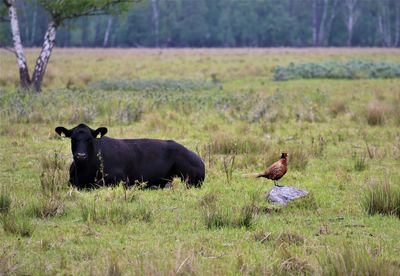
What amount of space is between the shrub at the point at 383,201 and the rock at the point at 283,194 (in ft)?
2.73

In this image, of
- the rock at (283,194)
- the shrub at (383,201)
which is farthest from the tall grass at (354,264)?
the rock at (283,194)

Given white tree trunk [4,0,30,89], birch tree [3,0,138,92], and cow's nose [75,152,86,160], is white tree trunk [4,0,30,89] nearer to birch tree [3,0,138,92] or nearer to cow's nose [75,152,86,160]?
birch tree [3,0,138,92]

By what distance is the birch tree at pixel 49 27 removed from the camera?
77.2 feet

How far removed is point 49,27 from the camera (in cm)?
2433

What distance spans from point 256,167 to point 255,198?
2841 millimetres

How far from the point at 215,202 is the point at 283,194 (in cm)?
86

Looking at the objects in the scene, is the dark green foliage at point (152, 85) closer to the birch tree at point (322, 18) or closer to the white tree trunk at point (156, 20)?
the birch tree at point (322, 18)

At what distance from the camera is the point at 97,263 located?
593 centimetres

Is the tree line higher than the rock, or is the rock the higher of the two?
the tree line

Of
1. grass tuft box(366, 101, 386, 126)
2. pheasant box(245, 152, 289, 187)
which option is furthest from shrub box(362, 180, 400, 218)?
grass tuft box(366, 101, 386, 126)

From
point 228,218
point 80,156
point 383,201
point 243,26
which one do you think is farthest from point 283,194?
point 243,26

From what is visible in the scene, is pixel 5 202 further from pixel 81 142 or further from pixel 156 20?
pixel 156 20

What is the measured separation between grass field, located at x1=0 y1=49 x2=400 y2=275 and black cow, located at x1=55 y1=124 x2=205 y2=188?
25 cm

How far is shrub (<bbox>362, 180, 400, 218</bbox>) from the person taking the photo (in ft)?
26.3
